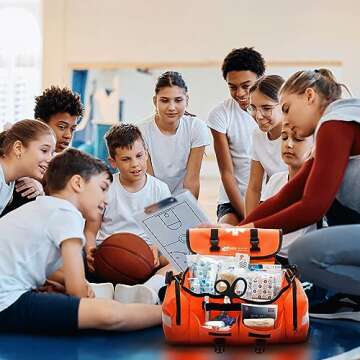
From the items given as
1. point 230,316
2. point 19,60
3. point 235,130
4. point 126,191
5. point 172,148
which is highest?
point 19,60

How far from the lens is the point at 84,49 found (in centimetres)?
718

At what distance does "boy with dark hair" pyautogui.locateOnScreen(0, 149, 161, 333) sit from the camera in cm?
233

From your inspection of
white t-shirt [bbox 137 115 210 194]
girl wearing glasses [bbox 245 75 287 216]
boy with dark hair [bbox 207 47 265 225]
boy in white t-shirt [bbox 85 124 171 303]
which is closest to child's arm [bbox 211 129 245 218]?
boy with dark hair [bbox 207 47 265 225]

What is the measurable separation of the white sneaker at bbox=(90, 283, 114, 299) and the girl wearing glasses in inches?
40.2

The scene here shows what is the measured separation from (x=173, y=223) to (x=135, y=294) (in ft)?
1.10

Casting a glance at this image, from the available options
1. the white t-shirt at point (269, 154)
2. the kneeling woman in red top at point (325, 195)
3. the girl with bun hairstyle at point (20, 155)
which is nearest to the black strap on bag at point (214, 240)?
the kneeling woman in red top at point (325, 195)

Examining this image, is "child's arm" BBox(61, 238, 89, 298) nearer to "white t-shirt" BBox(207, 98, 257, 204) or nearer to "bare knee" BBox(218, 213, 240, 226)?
"bare knee" BBox(218, 213, 240, 226)

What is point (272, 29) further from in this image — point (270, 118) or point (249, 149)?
point (270, 118)

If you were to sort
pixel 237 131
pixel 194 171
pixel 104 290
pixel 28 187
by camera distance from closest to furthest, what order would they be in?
pixel 104 290 < pixel 28 187 < pixel 194 171 < pixel 237 131

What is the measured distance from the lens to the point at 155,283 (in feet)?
9.20

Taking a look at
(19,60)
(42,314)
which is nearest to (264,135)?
(42,314)

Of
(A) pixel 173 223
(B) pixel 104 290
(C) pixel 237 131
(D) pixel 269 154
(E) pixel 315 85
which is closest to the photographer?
(E) pixel 315 85

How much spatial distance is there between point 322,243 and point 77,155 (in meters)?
0.88

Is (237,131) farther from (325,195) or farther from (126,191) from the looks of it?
(325,195)
